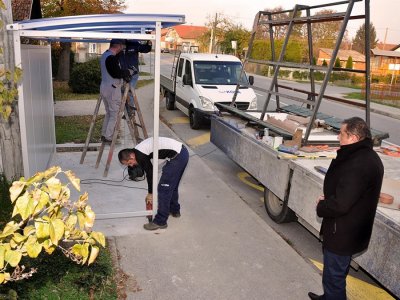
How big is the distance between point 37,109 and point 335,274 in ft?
16.3

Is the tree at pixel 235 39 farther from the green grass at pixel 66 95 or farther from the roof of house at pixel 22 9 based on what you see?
the roof of house at pixel 22 9

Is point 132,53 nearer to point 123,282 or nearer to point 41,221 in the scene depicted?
point 123,282

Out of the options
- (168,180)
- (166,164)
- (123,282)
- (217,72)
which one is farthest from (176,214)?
(217,72)

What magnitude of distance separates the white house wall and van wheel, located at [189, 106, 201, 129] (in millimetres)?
4529

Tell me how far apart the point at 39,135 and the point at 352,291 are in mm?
5011

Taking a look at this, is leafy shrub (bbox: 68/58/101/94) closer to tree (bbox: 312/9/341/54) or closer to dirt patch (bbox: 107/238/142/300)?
dirt patch (bbox: 107/238/142/300)

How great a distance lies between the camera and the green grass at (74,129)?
9148 mm

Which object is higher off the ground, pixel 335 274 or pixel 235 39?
pixel 235 39

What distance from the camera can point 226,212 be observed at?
226 inches

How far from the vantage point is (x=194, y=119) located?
11.3 m

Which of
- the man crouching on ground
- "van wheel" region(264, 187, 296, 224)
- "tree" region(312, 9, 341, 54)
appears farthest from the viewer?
"tree" region(312, 9, 341, 54)

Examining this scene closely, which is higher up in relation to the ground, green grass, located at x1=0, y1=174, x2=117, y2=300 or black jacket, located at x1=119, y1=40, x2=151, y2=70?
black jacket, located at x1=119, y1=40, x2=151, y2=70

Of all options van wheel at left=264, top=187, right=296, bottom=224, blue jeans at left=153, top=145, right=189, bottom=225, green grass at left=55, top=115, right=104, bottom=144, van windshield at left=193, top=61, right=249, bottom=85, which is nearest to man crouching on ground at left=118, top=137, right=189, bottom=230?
blue jeans at left=153, top=145, right=189, bottom=225

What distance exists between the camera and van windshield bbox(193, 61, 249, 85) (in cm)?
→ 1172
